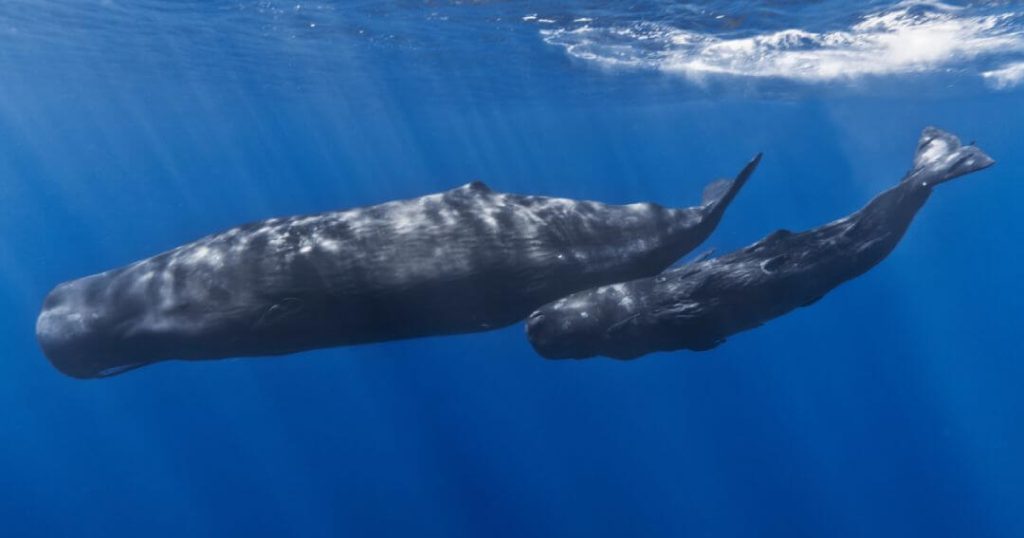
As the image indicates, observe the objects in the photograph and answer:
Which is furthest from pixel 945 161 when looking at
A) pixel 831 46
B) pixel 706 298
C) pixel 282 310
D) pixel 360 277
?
pixel 831 46

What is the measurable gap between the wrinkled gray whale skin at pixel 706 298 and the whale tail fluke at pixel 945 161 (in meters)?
0.77

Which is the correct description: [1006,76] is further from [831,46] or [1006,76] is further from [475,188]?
[475,188]

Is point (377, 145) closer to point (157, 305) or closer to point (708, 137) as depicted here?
point (708, 137)

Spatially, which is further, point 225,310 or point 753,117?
point 753,117

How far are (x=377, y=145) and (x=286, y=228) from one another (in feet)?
245

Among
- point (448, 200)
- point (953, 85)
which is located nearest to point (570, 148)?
point (953, 85)

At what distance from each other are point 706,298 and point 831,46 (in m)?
23.2

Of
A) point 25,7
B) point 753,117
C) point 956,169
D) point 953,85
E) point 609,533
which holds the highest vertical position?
point 25,7

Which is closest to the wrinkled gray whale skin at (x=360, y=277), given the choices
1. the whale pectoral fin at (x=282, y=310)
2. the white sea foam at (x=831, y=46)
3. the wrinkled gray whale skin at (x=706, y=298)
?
the whale pectoral fin at (x=282, y=310)

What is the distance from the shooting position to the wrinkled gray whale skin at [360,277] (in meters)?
5.82

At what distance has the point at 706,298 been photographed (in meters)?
5.75

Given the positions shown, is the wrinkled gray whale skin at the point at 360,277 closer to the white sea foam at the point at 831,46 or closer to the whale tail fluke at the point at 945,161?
the whale tail fluke at the point at 945,161

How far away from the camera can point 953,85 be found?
3684 cm

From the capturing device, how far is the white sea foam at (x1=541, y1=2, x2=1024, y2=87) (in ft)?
72.0
